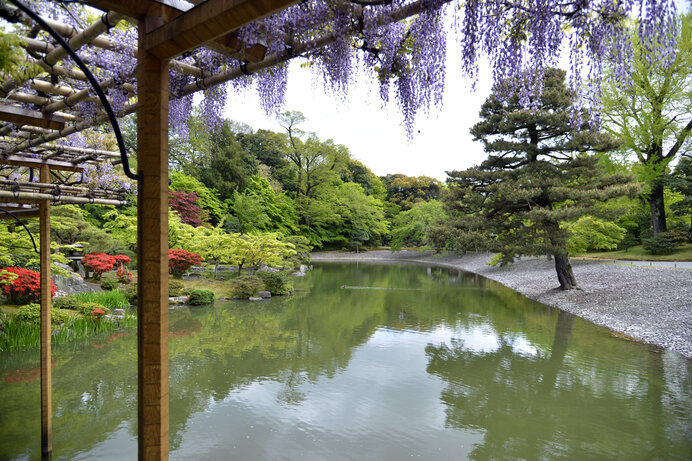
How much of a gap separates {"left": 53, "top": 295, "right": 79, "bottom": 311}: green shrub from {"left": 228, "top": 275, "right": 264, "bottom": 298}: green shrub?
393cm

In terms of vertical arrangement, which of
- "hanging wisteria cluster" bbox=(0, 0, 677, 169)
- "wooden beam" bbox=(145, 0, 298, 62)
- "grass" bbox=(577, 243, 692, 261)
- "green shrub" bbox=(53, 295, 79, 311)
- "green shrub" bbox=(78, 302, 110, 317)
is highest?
"hanging wisteria cluster" bbox=(0, 0, 677, 169)

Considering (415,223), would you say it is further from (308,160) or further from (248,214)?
(248,214)

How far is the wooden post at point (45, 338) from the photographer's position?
288cm

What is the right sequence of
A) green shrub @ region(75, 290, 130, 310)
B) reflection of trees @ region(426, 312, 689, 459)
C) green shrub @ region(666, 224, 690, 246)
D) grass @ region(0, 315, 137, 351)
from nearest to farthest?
reflection of trees @ region(426, 312, 689, 459) < grass @ region(0, 315, 137, 351) < green shrub @ region(75, 290, 130, 310) < green shrub @ region(666, 224, 690, 246)

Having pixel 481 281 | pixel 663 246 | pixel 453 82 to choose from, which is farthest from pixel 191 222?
pixel 663 246

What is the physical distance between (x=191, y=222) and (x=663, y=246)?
18135mm

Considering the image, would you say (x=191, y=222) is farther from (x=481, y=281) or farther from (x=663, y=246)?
(x=663, y=246)

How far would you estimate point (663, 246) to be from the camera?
13.9m

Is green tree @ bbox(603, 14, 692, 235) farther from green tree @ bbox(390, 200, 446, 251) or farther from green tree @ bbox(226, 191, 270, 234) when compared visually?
green tree @ bbox(226, 191, 270, 234)

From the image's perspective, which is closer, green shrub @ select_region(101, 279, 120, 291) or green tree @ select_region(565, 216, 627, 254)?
green shrub @ select_region(101, 279, 120, 291)

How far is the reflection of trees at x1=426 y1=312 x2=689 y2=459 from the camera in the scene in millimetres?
3297

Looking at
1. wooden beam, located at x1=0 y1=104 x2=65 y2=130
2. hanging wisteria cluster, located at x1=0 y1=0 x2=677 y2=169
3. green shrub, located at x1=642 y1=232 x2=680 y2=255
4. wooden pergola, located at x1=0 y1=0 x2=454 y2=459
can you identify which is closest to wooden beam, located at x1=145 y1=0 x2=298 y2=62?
wooden pergola, located at x1=0 y1=0 x2=454 y2=459

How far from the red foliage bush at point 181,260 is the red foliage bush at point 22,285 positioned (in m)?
3.93

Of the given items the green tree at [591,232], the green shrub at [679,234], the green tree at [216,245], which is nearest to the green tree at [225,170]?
the green tree at [216,245]
